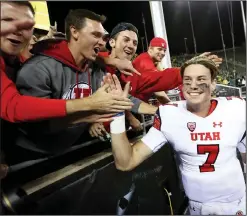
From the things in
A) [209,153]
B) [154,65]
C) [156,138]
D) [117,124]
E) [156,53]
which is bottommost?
[209,153]

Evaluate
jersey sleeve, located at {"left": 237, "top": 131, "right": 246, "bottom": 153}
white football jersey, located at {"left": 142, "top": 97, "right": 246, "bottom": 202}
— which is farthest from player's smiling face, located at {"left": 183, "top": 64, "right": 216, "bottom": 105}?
jersey sleeve, located at {"left": 237, "top": 131, "right": 246, "bottom": 153}

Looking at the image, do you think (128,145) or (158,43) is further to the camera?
(158,43)

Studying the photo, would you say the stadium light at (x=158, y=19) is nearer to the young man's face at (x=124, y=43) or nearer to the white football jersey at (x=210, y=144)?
the young man's face at (x=124, y=43)

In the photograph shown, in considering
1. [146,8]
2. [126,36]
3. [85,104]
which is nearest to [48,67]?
[85,104]

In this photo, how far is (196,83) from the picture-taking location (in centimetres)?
129

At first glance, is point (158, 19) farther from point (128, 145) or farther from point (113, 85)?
point (128, 145)

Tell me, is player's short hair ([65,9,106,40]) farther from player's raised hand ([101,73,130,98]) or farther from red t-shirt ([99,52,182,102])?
red t-shirt ([99,52,182,102])

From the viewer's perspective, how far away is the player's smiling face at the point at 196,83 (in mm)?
1298

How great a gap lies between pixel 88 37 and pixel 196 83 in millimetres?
652

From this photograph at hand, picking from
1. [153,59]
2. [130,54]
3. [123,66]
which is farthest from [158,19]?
[123,66]

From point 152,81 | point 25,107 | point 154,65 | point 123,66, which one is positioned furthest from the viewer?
point 154,65

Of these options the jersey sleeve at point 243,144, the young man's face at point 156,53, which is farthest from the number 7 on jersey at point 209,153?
the young man's face at point 156,53

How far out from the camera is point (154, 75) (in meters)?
1.93

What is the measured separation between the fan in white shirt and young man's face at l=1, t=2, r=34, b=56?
2.36 ft
